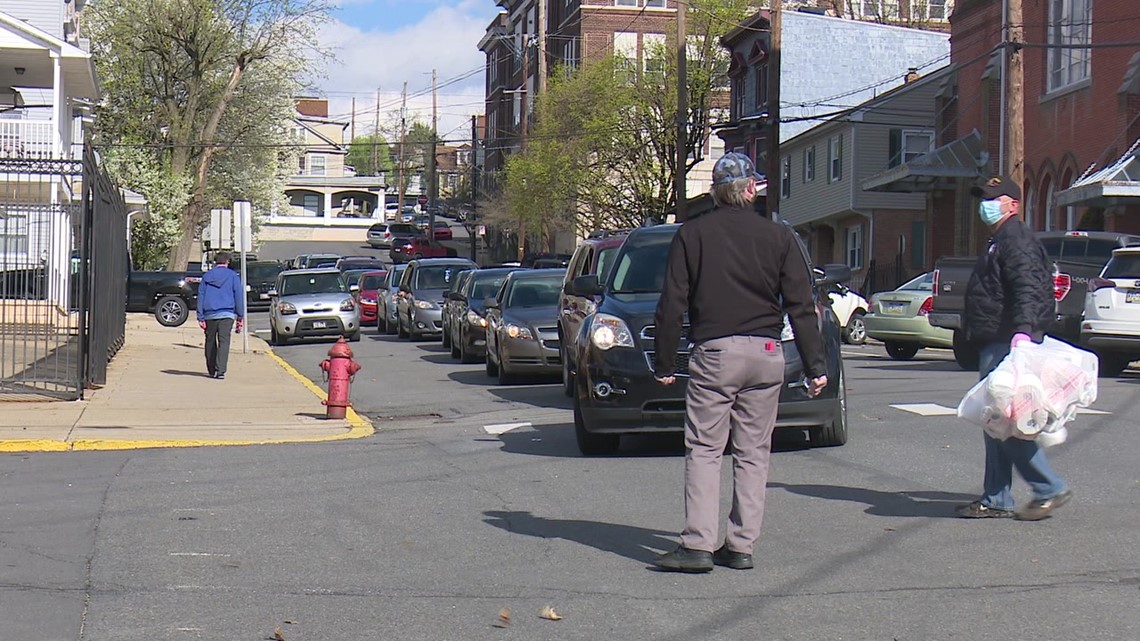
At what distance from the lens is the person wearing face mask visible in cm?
810

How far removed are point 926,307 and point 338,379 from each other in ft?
36.6

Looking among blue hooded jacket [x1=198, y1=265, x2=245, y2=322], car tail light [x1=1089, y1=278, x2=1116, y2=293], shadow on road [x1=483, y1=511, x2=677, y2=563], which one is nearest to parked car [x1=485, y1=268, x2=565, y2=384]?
blue hooded jacket [x1=198, y1=265, x2=245, y2=322]

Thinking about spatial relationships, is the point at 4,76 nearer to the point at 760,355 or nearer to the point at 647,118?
the point at 647,118

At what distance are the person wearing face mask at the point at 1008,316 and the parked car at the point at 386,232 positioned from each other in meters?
80.1

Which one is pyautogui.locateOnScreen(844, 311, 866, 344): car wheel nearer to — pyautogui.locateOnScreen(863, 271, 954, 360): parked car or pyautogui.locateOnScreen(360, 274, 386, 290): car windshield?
pyautogui.locateOnScreen(863, 271, 954, 360): parked car

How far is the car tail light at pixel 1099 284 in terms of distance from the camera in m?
18.7

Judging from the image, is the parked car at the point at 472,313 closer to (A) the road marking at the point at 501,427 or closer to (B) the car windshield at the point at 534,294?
(B) the car windshield at the point at 534,294

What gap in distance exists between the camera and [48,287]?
16.9m

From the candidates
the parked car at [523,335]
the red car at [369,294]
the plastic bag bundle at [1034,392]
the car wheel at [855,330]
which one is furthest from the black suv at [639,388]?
the red car at [369,294]

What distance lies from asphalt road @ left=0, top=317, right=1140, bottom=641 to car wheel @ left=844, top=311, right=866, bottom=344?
1725 centimetres

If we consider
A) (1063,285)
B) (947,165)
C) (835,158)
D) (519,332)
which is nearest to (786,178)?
(835,158)

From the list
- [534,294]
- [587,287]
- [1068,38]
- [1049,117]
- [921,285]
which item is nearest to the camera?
[587,287]

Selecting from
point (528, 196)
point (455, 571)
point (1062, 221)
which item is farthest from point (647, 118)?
point (455, 571)

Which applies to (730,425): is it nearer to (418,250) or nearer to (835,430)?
(835,430)
